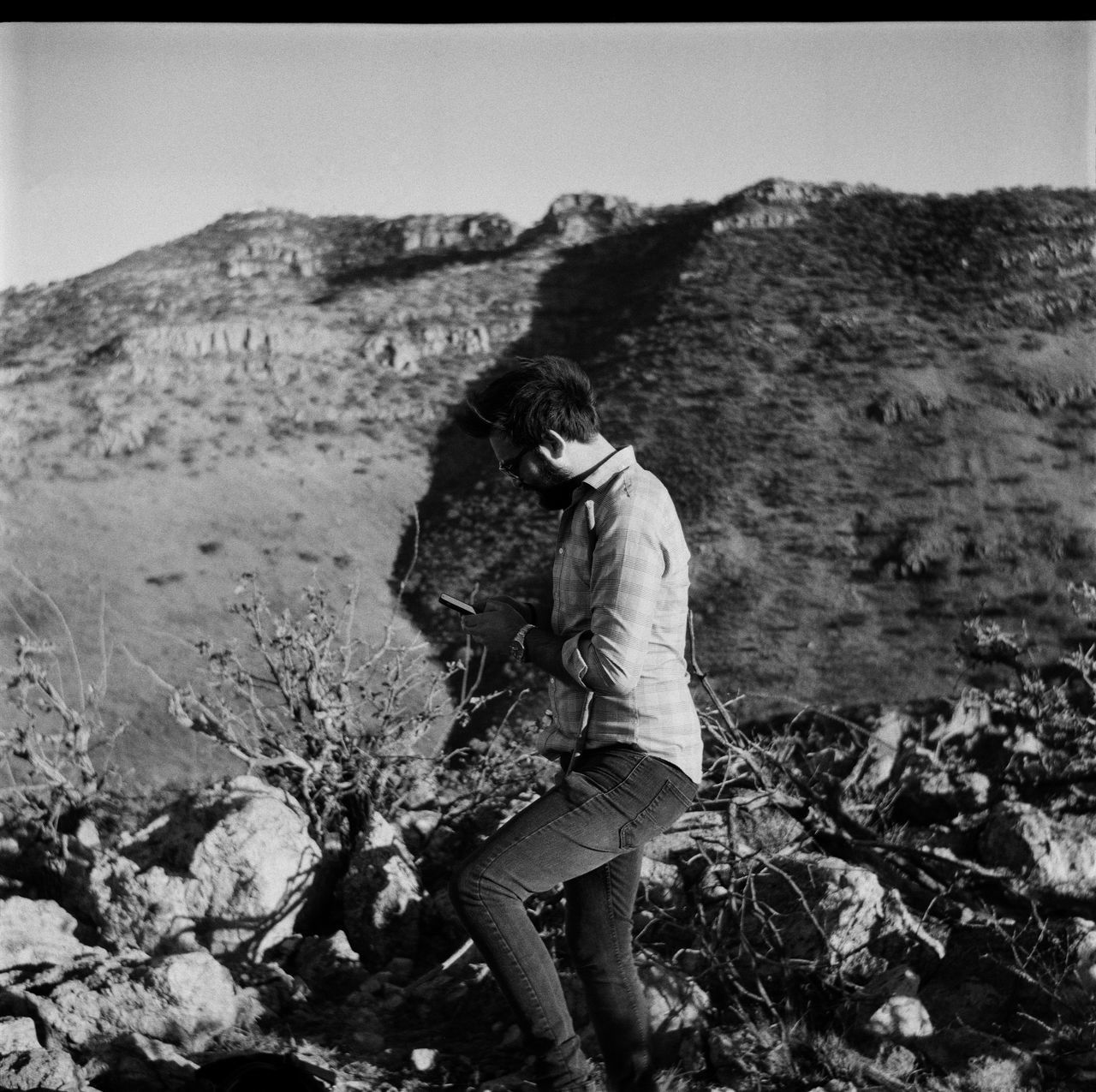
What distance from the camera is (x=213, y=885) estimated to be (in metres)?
3.38

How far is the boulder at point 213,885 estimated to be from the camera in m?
3.31

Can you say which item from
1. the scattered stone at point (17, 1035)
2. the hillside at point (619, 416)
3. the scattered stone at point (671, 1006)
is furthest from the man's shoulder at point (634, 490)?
the hillside at point (619, 416)

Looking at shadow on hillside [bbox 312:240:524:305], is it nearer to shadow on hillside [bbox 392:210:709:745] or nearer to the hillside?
the hillside

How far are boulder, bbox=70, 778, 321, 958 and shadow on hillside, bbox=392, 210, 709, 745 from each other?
227 centimetres

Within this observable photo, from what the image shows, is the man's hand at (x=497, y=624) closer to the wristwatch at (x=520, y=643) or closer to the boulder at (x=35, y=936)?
the wristwatch at (x=520, y=643)

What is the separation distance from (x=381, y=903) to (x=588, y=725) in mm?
1556

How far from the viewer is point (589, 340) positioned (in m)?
12.6

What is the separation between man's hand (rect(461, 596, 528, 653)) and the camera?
7.14 ft

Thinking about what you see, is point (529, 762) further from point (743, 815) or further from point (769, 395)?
Result: point (769, 395)

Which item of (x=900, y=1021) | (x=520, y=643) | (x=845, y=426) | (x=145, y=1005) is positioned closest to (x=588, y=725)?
(x=520, y=643)

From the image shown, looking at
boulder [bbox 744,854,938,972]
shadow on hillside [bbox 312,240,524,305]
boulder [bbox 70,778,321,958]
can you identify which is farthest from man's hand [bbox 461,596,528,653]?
shadow on hillside [bbox 312,240,524,305]

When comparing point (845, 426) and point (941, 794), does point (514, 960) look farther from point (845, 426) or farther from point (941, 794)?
point (845, 426)

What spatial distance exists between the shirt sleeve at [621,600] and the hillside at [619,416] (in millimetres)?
4775

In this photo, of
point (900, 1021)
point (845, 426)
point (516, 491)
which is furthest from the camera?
point (845, 426)
